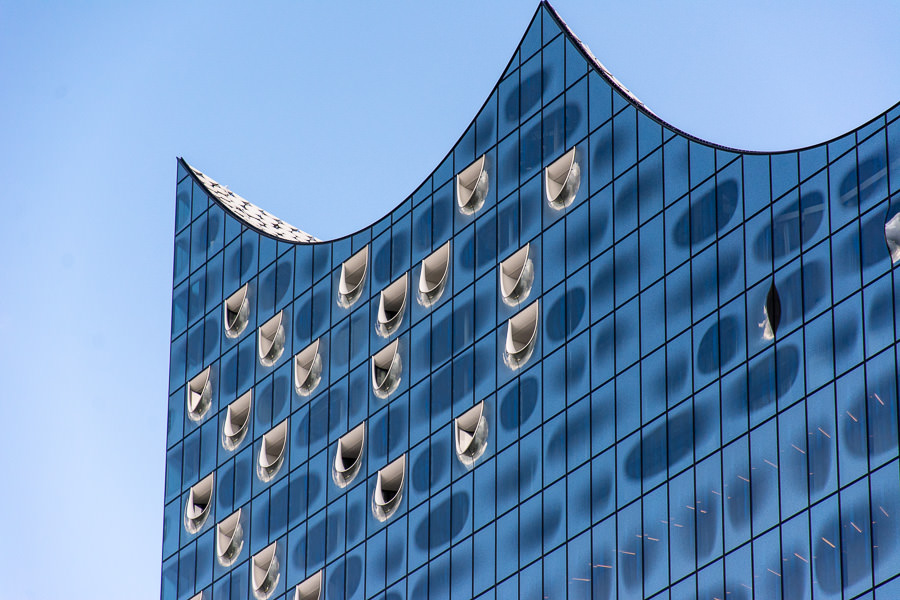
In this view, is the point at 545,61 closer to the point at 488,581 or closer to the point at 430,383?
the point at 430,383

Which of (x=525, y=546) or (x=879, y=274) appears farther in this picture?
(x=525, y=546)

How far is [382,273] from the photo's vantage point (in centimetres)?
8094

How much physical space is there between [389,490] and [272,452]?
7.70 m

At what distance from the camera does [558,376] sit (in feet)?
231

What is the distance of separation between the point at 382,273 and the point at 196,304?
12536 millimetres

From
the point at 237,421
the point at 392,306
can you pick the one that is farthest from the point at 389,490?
the point at 237,421

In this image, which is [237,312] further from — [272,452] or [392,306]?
[392,306]

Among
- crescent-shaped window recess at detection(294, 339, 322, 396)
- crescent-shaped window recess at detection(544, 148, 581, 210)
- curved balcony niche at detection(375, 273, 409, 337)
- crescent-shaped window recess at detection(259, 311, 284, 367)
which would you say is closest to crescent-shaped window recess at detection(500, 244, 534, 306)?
crescent-shaped window recess at detection(544, 148, 581, 210)

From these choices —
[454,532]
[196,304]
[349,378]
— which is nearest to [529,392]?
[454,532]

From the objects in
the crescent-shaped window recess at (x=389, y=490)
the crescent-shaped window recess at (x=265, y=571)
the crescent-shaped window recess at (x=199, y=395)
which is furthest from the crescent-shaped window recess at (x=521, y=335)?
the crescent-shaped window recess at (x=199, y=395)

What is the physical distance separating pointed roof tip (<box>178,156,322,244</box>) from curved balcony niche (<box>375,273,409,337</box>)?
1039 cm

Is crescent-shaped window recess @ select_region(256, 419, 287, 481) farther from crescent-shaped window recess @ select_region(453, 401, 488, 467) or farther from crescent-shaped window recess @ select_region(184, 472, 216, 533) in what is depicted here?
crescent-shaped window recess @ select_region(453, 401, 488, 467)

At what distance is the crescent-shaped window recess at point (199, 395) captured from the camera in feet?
286

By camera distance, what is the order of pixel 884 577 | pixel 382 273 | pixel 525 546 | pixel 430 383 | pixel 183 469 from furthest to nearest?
1. pixel 183 469
2. pixel 382 273
3. pixel 430 383
4. pixel 525 546
5. pixel 884 577
